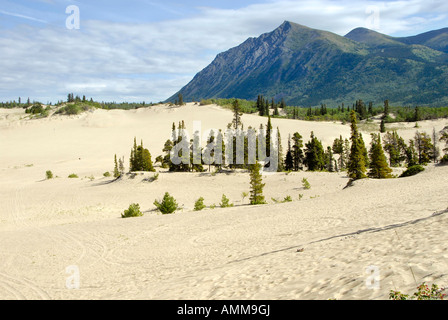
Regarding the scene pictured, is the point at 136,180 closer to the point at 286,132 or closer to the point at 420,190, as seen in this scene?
the point at 420,190

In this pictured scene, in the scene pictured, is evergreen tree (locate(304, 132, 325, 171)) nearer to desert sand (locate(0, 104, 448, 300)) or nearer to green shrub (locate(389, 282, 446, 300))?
desert sand (locate(0, 104, 448, 300))

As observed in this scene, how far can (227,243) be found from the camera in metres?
17.9

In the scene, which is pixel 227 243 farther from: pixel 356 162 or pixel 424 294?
pixel 356 162

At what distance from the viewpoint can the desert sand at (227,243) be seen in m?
9.45

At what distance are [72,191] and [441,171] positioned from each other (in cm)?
4389

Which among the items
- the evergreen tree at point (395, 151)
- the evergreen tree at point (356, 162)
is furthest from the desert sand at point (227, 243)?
the evergreen tree at point (395, 151)

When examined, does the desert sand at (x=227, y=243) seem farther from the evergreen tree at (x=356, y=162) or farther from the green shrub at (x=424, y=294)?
the evergreen tree at (x=356, y=162)

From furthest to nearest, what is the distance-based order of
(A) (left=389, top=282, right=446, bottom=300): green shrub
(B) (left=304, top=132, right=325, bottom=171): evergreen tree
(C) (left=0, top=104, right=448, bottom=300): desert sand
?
(B) (left=304, top=132, right=325, bottom=171): evergreen tree < (C) (left=0, top=104, right=448, bottom=300): desert sand < (A) (left=389, top=282, right=446, bottom=300): green shrub

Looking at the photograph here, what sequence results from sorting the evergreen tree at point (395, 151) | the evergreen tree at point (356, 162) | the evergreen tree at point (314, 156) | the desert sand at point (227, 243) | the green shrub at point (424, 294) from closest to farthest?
the green shrub at point (424, 294) → the desert sand at point (227, 243) → the evergreen tree at point (356, 162) → the evergreen tree at point (314, 156) → the evergreen tree at point (395, 151)

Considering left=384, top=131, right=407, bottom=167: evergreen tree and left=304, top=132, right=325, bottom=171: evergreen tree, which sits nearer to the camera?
left=304, top=132, right=325, bottom=171: evergreen tree

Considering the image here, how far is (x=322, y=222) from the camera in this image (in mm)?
18766

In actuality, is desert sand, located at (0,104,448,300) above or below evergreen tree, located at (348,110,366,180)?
below

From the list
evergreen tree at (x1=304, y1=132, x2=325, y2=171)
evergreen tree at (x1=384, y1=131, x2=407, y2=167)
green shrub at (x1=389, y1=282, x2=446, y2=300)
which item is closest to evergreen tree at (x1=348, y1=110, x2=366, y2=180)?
evergreen tree at (x1=304, y1=132, x2=325, y2=171)

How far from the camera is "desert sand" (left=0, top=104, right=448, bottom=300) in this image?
31.0 ft
